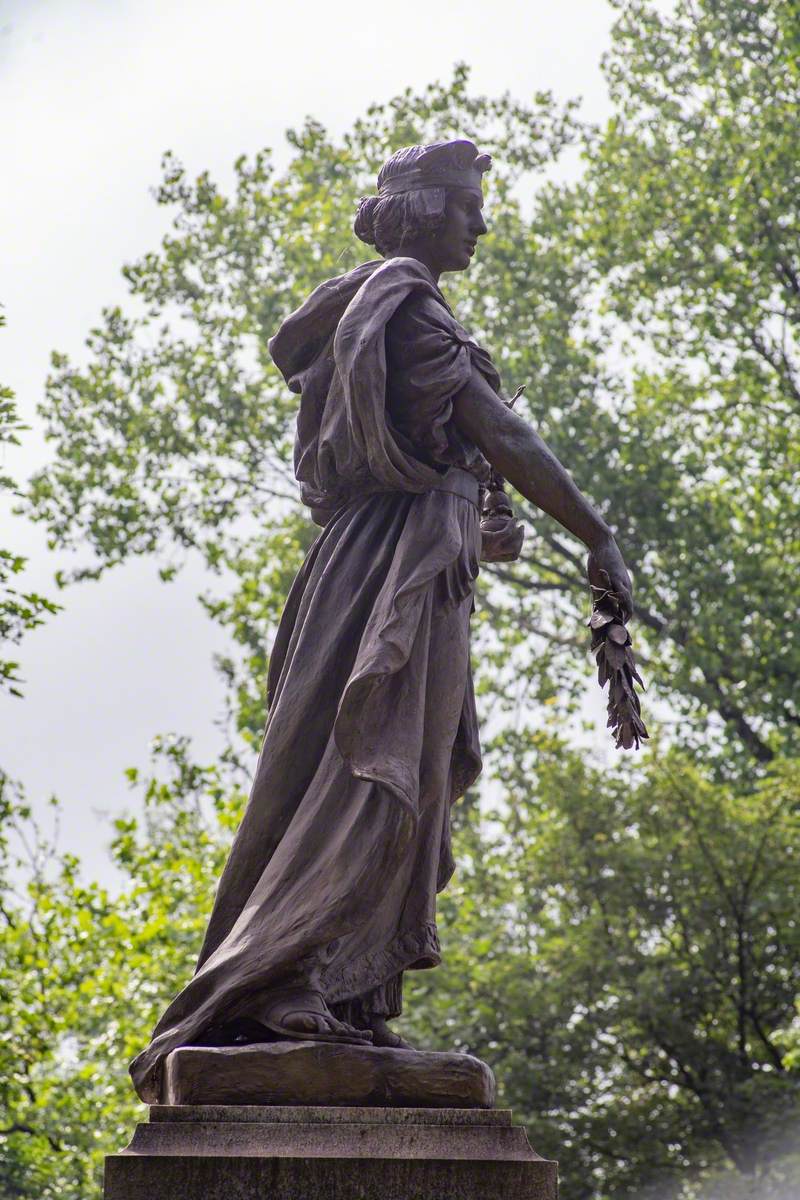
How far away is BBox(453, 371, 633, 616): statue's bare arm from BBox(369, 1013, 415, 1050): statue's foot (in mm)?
1332

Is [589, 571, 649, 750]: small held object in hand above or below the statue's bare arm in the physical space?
below

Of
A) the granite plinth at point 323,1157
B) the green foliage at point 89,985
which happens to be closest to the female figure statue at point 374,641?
the granite plinth at point 323,1157

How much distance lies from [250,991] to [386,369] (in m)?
1.78

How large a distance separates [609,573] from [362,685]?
2.73ft

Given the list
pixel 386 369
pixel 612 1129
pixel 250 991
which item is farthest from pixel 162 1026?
pixel 612 1129

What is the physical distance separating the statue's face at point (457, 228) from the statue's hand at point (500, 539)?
782mm

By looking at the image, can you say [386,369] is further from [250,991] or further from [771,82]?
[771,82]

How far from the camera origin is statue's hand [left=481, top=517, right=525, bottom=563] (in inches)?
216

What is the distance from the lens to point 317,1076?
14.0 ft

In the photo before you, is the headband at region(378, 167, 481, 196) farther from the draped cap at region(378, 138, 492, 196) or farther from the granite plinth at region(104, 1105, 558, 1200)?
the granite plinth at region(104, 1105, 558, 1200)

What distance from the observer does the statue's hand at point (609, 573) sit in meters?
5.08

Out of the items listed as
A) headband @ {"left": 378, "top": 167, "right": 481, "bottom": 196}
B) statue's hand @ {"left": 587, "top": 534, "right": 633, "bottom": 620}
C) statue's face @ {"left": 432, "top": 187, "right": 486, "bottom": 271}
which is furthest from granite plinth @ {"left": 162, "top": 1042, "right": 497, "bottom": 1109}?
headband @ {"left": 378, "top": 167, "right": 481, "bottom": 196}

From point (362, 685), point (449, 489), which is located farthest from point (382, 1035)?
point (449, 489)

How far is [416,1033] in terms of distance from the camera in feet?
55.4
